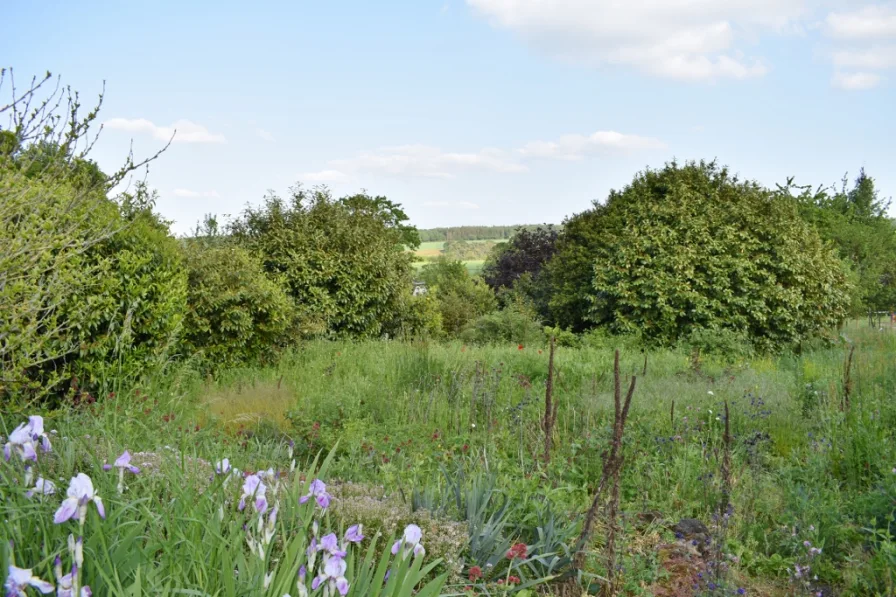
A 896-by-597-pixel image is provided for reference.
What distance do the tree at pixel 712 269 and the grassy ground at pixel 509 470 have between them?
437cm

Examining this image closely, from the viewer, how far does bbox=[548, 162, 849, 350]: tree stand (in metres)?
13.5

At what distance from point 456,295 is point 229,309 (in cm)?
1953

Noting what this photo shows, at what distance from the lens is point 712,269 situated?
13.6m

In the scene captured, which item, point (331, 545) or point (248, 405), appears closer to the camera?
point (331, 545)

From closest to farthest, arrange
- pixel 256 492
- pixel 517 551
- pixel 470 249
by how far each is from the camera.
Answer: pixel 256 492 < pixel 517 551 < pixel 470 249

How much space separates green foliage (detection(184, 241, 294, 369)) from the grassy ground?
1.16m

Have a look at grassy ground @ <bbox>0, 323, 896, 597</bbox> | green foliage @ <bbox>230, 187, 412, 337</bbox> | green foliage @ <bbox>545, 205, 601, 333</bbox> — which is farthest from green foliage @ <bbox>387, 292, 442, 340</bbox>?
grassy ground @ <bbox>0, 323, 896, 597</bbox>

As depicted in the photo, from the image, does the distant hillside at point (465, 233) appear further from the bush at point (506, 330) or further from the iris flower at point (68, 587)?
the iris flower at point (68, 587)

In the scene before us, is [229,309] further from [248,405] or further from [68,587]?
[68,587]

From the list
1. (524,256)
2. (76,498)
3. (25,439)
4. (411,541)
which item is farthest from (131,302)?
(524,256)

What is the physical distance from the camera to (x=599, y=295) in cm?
1430

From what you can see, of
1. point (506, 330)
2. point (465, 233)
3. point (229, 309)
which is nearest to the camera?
point (229, 309)

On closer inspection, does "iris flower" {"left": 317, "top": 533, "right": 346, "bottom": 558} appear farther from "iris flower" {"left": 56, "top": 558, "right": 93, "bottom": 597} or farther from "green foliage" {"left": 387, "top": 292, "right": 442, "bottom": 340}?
"green foliage" {"left": 387, "top": 292, "right": 442, "bottom": 340}

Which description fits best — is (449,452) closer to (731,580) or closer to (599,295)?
(731,580)
